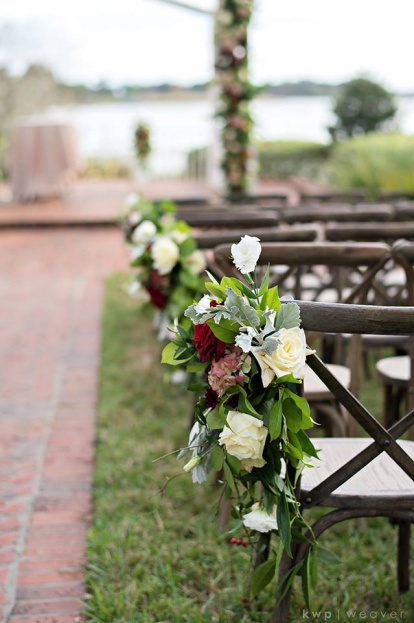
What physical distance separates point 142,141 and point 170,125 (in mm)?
3975

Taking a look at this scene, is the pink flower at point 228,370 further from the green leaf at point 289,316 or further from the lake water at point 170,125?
the lake water at point 170,125

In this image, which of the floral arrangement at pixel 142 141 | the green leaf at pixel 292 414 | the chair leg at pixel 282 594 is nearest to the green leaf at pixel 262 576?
the chair leg at pixel 282 594

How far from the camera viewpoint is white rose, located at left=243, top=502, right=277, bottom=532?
76.7 inches

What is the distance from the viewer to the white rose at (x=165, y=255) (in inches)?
149

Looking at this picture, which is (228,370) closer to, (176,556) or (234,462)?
(234,462)

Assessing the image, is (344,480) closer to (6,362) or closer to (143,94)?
(6,362)

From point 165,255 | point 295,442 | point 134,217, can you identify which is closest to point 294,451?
point 295,442

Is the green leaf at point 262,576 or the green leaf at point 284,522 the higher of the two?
the green leaf at point 284,522

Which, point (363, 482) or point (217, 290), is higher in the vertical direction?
point (217, 290)

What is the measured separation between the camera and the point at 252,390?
191 cm

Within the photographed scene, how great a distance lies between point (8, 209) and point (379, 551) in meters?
10.3

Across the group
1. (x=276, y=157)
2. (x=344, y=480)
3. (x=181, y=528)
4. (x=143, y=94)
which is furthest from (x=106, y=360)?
(x=143, y=94)

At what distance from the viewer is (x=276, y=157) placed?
16.2 m

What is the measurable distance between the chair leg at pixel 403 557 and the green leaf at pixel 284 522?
703 millimetres
